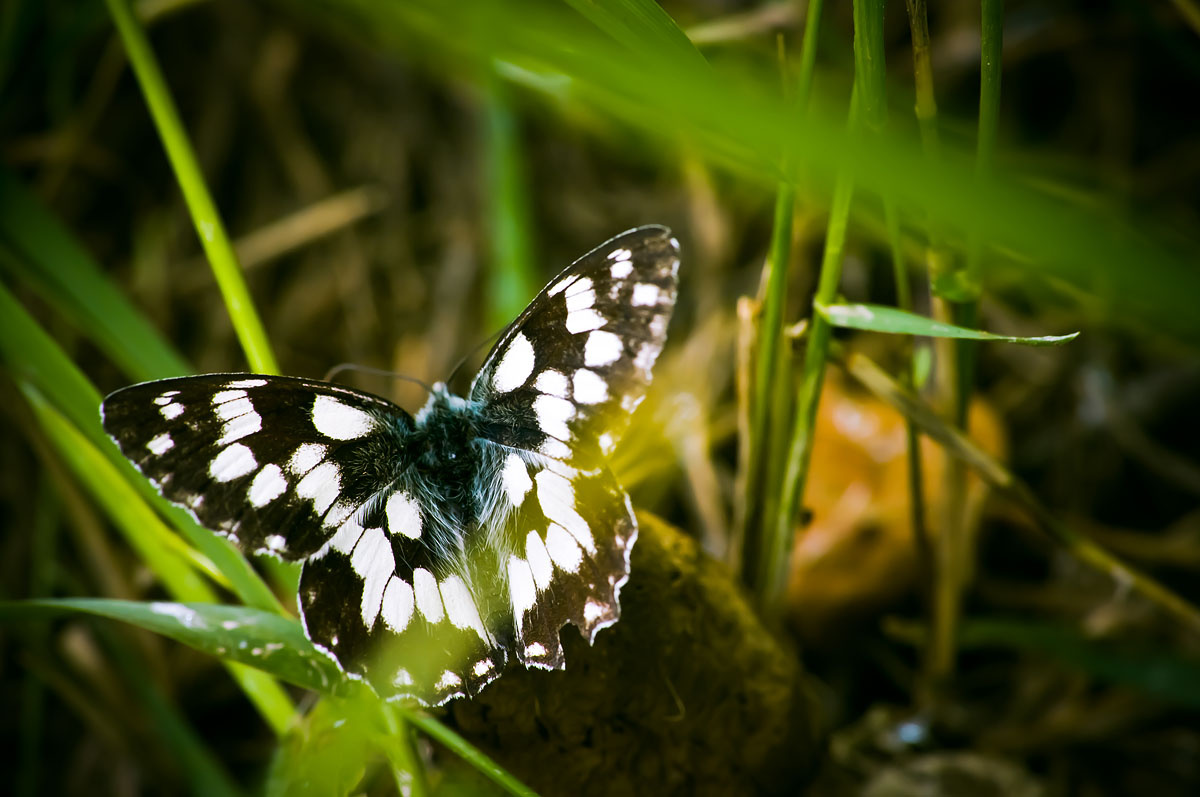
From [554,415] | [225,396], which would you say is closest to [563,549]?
[554,415]

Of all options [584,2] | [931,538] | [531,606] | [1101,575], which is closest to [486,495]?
[531,606]

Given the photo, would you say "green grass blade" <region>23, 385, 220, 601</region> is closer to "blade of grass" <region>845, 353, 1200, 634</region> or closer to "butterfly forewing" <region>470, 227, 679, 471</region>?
"butterfly forewing" <region>470, 227, 679, 471</region>

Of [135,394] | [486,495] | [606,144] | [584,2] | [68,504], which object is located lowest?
[68,504]

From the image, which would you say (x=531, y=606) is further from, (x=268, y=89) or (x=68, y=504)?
(x=268, y=89)

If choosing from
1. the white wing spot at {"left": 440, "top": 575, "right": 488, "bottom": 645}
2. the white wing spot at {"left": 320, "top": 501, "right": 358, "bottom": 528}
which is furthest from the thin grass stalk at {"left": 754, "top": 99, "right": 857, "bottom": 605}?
the white wing spot at {"left": 320, "top": 501, "right": 358, "bottom": 528}

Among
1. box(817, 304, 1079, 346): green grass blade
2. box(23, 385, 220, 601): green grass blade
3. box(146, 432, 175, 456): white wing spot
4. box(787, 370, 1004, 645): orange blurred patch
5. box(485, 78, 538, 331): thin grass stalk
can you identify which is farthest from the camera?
box(787, 370, 1004, 645): orange blurred patch

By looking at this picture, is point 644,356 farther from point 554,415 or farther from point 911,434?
point 911,434

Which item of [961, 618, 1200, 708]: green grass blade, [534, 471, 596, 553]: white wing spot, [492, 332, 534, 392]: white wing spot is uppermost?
[492, 332, 534, 392]: white wing spot

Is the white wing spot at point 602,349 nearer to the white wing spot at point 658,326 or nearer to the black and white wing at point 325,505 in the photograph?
the white wing spot at point 658,326
